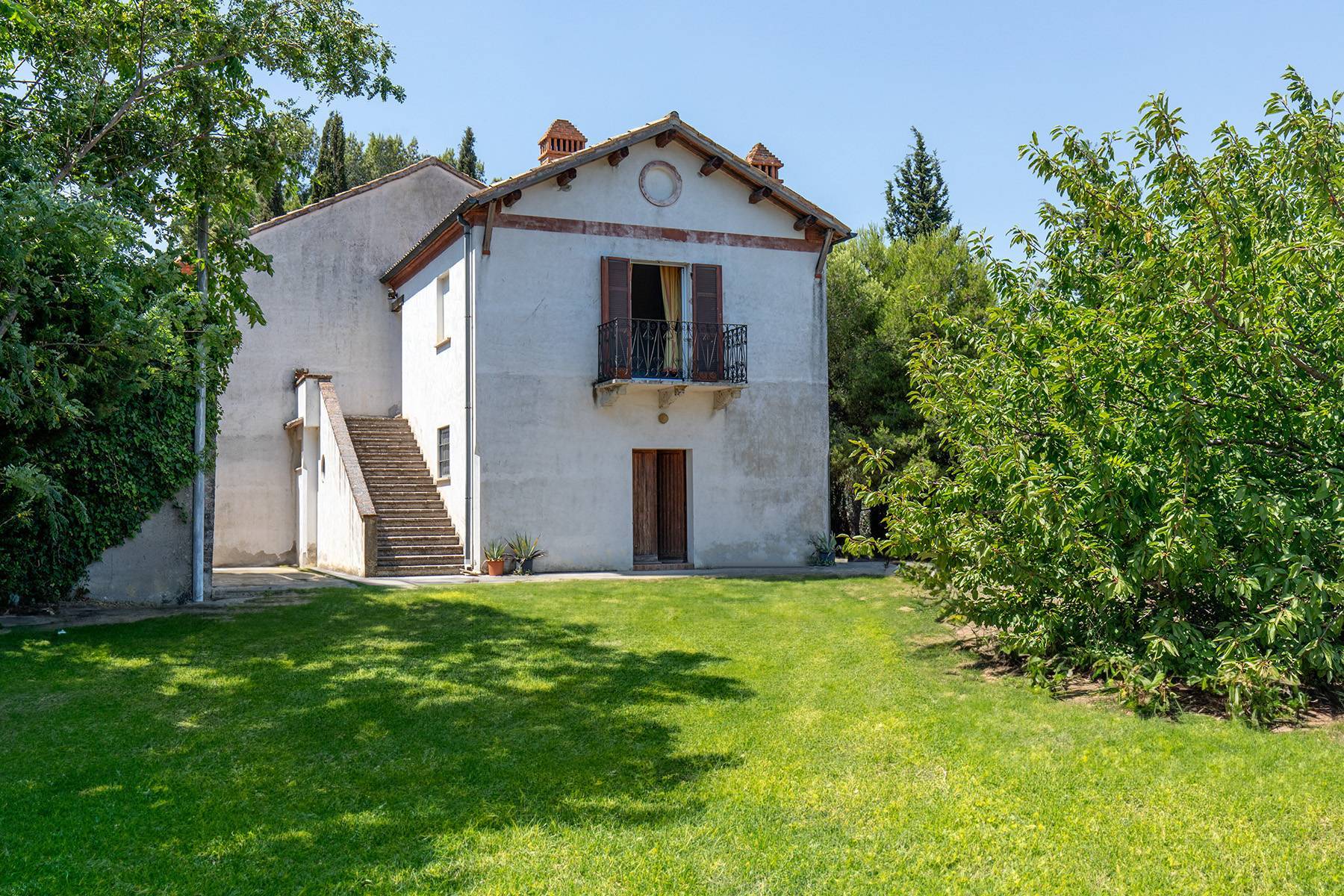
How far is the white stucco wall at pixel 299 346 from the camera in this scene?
18.8 metres

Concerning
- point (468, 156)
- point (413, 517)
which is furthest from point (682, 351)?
point (468, 156)

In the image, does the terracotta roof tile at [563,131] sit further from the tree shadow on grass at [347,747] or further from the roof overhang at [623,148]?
the tree shadow on grass at [347,747]

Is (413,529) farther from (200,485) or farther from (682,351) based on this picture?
(682,351)

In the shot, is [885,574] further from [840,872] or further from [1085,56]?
[840,872]

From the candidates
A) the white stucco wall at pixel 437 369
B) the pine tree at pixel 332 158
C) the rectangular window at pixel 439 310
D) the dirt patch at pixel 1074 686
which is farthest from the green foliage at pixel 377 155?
the dirt patch at pixel 1074 686

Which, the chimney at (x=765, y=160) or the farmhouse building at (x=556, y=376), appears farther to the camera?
the chimney at (x=765, y=160)

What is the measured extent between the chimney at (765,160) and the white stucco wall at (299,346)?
257 inches

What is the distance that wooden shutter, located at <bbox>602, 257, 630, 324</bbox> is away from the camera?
16.2m

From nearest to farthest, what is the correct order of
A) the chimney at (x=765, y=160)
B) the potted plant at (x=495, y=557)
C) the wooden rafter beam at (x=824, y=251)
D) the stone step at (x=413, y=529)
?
the potted plant at (x=495, y=557) → the stone step at (x=413, y=529) → the wooden rafter beam at (x=824, y=251) → the chimney at (x=765, y=160)

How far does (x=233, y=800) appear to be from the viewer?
204 inches

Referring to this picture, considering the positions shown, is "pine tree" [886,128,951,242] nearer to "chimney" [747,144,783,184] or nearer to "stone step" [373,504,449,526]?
"chimney" [747,144,783,184]

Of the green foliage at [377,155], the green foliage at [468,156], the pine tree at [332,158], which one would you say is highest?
the green foliage at [377,155]

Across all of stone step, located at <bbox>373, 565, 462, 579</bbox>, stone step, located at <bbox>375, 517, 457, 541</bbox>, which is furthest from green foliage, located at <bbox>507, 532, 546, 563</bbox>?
stone step, located at <bbox>375, 517, 457, 541</bbox>

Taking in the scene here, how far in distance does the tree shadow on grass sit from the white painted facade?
6.27m
